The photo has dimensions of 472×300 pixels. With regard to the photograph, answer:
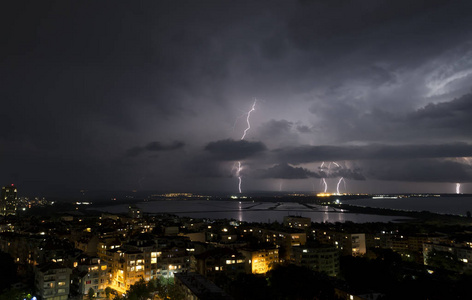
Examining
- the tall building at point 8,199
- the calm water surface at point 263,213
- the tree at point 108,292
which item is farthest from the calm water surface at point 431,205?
the tall building at point 8,199

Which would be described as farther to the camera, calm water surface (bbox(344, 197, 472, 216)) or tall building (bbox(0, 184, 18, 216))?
calm water surface (bbox(344, 197, 472, 216))

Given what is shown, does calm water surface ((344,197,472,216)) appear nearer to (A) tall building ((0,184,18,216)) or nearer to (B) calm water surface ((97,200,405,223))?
(B) calm water surface ((97,200,405,223))

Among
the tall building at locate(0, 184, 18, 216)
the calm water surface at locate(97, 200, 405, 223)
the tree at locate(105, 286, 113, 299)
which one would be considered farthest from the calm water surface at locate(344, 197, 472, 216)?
the tall building at locate(0, 184, 18, 216)

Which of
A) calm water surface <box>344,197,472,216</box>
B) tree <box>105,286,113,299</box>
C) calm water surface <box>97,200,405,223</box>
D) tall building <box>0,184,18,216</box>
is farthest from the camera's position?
calm water surface <box>344,197,472,216</box>

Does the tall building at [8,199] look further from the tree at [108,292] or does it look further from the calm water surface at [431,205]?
the calm water surface at [431,205]

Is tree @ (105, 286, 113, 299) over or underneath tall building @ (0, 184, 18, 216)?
underneath

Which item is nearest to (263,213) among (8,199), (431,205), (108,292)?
(8,199)

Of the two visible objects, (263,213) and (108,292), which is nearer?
(108,292)

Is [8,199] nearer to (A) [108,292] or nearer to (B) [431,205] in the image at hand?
(A) [108,292]

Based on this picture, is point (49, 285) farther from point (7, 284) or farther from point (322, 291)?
point (322, 291)

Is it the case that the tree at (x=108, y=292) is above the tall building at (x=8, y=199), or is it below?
below

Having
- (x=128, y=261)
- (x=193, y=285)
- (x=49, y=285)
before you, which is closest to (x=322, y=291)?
(x=193, y=285)
